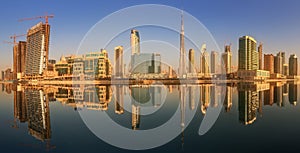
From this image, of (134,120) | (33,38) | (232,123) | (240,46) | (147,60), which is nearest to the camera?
(232,123)

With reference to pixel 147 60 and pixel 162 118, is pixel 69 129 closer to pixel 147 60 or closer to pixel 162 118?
pixel 162 118

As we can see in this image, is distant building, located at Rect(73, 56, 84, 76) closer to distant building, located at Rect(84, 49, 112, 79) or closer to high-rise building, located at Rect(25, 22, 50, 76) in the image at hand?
distant building, located at Rect(84, 49, 112, 79)

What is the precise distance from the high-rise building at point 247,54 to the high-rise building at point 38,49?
115m

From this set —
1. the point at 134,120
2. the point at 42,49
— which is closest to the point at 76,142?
the point at 134,120

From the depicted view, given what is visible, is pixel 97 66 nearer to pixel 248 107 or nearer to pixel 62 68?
pixel 62 68

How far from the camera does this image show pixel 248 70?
15588cm

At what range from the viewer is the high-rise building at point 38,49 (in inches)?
4791

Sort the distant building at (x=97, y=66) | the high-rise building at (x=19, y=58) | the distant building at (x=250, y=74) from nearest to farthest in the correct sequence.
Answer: the distant building at (x=97, y=66), the distant building at (x=250, y=74), the high-rise building at (x=19, y=58)

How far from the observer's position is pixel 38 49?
128m

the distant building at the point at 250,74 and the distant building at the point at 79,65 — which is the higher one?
the distant building at the point at 79,65

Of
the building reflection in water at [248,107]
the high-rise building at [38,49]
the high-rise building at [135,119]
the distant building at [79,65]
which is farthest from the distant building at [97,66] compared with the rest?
the high-rise building at [135,119]

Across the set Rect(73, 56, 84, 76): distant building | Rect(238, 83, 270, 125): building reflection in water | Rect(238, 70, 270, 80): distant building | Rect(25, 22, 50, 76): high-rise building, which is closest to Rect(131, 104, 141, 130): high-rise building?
Rect(238, 83, 270, 125): building reflection in water

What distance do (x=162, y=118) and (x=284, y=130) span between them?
7427 mm

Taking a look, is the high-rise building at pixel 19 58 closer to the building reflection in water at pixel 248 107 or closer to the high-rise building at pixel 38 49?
the high-rise building at pixel 38 49
